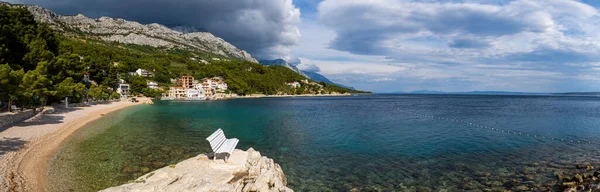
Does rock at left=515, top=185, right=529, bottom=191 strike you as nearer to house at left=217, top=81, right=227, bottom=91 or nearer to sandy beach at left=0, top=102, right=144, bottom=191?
sandy beach at left=0, top=102, right=144, bottom=191

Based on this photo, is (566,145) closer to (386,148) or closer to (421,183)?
(386,148)

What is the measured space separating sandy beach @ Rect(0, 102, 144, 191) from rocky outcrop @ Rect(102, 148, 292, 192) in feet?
19.2

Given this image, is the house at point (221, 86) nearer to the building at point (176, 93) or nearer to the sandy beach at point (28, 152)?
the building at point (176, 93)

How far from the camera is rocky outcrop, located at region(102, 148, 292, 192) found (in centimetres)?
944

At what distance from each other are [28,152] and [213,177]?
1538 centimetres

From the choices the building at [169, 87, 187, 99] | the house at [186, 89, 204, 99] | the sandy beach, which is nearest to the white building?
the building at [169, 87, 187, 99]

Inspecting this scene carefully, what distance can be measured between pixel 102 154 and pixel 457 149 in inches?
956

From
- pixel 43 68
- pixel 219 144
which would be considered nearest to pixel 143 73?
pixel 43 68

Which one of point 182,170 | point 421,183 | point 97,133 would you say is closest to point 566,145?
point 421,183

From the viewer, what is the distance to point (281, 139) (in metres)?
26.3

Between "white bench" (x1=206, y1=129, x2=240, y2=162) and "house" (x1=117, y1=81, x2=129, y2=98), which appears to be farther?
"house" (x1=117, y1=81, x2=129, y2=98)

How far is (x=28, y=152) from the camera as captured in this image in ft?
58.8

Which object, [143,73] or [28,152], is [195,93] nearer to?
[143,73]

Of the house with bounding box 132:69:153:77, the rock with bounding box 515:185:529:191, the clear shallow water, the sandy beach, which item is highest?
the house with bounding box 132:69:153:77
